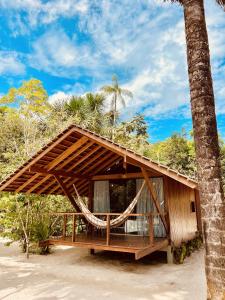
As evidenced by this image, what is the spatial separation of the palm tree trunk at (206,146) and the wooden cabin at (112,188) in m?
2.69

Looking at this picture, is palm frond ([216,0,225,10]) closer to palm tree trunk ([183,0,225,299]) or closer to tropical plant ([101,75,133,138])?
palm tree trunk ([183,0,225,299])

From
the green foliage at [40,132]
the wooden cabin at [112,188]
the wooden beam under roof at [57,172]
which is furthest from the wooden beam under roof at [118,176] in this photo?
the green foliage at [40,132]

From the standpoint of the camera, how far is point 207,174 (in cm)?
337

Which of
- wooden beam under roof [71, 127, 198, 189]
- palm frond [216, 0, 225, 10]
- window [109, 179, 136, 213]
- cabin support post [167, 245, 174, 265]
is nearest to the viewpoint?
palm frond [216, 0, 225, 10]

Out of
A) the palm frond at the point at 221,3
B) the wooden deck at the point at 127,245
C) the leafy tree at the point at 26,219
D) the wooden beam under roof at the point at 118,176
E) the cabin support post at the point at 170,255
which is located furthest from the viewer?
the leafy tree at the point at 26,219

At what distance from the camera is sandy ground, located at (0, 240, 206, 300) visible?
5.08 metres

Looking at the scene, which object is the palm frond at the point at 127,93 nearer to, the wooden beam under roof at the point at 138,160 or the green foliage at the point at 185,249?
the green foliage at the point at 185,249

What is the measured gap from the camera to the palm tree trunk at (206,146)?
3.21m

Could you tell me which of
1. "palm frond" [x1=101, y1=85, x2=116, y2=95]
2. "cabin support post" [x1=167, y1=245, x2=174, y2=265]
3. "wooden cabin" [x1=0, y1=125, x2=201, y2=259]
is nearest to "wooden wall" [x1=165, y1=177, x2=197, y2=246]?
"wooden cabin" [x1=0, y1=125, x2=201, y2=259]

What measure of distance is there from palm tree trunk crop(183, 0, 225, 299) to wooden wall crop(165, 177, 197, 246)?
4.87 metres

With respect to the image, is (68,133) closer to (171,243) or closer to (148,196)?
(148,196)

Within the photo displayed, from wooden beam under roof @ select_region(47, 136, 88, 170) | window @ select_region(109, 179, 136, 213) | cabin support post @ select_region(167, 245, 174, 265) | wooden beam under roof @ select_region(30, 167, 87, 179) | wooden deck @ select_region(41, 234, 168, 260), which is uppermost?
wooden beam under roof @ select_region(47, 136, 88, 170)

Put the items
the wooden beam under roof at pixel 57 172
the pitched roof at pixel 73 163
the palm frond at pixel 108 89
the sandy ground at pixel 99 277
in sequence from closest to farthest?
the sandy ground at pixel 99 277, the pitched roof at pixel 73 163, the wooden beam under roof at pixel 57 172, the palm frond at pixel 108 89

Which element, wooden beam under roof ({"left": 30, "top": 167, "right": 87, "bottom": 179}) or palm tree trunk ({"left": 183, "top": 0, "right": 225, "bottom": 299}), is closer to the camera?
palm tree trunk ({"left": 183, "top": 0, "right": 225, "bottom": 299})
